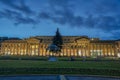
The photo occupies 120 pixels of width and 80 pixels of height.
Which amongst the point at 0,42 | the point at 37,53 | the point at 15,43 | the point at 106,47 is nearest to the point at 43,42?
the point at 37,53

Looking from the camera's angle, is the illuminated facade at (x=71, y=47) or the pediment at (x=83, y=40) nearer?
the pediment at (x=83, y=40)

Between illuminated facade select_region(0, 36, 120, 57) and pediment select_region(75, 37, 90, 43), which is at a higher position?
pediment select_region(75, 37, 90, 43)

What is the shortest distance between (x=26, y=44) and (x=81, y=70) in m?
127

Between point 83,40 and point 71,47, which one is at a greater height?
point 83,40

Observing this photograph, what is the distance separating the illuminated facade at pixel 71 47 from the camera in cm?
15112

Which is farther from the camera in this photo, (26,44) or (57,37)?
(26,44)

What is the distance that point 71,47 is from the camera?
15338cm

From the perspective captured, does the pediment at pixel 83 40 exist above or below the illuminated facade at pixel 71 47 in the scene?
above

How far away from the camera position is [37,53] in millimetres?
154375

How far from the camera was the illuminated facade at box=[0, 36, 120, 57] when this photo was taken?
151 metres

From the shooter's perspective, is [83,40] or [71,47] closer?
[83,40]

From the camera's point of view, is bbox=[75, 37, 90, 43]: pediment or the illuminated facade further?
the illuminated facade

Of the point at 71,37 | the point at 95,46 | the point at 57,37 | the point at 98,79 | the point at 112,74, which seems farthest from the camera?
the point at 71,37

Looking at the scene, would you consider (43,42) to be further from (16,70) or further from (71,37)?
(16,70)
